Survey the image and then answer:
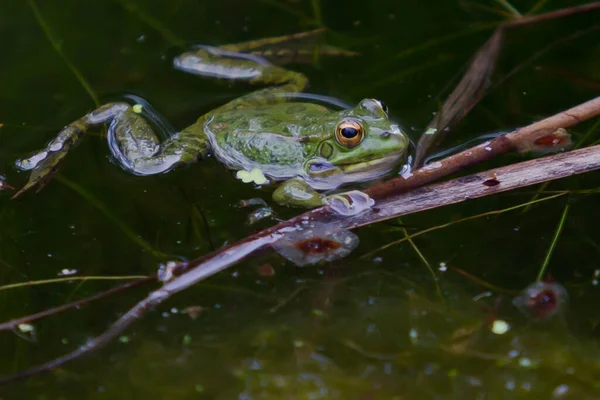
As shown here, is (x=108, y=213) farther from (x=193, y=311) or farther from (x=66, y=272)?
(x=193, y=311)

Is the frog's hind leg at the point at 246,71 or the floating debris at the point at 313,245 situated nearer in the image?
the floating debris at the point at 313,245

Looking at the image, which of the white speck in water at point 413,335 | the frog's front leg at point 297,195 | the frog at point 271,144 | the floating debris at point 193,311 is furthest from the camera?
the frog at point 271,144

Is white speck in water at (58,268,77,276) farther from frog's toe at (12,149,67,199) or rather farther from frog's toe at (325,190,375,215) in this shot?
frog's toe at (325,190,375,215)

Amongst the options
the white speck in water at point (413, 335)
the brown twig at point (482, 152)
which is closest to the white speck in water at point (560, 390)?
the white speck in water at point (413, 335)

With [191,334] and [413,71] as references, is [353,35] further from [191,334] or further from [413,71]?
[191,334]

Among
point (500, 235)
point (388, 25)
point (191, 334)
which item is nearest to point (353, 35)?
point (388, 25)

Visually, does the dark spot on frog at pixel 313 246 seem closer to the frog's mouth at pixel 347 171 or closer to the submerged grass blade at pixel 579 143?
the frog's mouth at pixel 347 171
